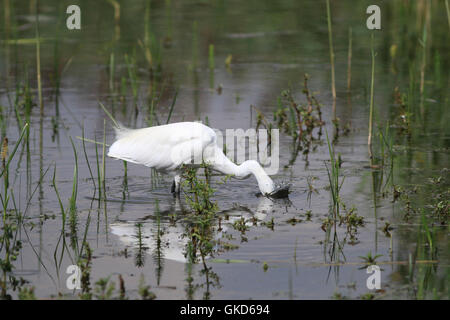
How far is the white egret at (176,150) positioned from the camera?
7641mm

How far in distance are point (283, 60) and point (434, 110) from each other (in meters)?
4.12

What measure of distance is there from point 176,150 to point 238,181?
85 centimetres

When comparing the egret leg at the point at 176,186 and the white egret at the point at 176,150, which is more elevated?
the white egret at the point at 176,150

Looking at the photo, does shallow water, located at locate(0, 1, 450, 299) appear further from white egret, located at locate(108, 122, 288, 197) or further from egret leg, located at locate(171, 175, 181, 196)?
white egret, located at locate(108, 122, 288, 197)

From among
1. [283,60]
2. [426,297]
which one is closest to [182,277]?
[426,297]

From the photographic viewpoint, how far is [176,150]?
7.69 meters

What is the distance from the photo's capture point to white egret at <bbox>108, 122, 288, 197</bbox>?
7.64 meters

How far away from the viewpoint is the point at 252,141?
31.3 ft

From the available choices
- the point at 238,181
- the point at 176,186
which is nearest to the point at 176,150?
the point at 176,186

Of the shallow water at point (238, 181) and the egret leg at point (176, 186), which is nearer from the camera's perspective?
the shallow water at point (238, 181)

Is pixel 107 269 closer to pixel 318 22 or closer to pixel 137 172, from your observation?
pixel 137 172

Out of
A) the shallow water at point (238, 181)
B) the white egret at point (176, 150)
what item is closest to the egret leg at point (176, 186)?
the white egret at point (176, 150)

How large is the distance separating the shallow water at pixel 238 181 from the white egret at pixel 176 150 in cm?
30

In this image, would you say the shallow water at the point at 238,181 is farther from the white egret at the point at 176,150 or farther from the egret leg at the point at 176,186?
the white egret at the point at 176,150
